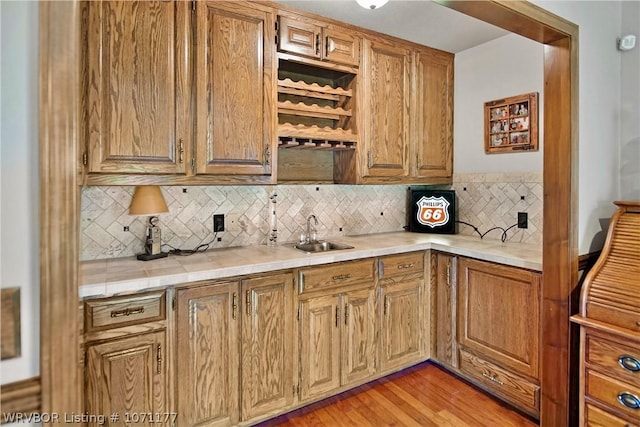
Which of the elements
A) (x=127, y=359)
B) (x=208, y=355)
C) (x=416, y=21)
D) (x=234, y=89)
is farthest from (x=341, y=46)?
(x=127, y=359)

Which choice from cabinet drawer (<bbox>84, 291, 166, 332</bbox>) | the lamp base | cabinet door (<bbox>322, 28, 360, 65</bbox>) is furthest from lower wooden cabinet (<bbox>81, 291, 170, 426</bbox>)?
cabinet door (<bbox>322, 28, 360, 65</bbox>)

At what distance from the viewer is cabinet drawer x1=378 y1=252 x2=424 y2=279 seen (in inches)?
96.8

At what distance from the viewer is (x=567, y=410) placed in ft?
6.11

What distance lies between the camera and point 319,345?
2.20 metres

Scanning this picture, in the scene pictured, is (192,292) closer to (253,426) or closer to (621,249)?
(253,426)

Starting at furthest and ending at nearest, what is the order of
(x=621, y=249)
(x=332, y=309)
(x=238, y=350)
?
(x=332, y=309)
(x=238, y=350)
(x=621, y=249)

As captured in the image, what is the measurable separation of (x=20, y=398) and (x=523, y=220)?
290cm

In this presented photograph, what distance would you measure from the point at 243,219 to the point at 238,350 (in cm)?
91

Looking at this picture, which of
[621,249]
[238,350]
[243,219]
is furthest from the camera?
[243,219]

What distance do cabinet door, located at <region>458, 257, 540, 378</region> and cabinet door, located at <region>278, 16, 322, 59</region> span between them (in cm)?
180

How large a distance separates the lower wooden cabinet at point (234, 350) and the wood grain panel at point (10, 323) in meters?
1.03

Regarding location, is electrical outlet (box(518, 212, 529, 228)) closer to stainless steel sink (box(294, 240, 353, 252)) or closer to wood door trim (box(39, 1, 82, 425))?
stainless steel sink (box(294, 240, 353, 252))

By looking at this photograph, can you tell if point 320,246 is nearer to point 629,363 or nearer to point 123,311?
point 123,311

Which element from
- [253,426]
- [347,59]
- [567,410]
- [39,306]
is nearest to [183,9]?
[347,59]
